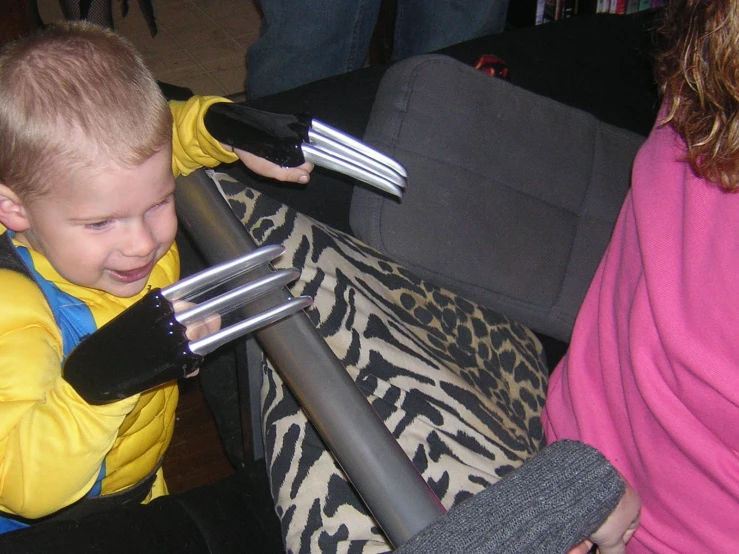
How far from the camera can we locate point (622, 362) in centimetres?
94

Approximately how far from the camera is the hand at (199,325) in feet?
1.91

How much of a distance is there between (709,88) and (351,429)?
52cm

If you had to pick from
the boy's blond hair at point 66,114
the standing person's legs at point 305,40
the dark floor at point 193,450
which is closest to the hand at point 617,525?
the boy's blond hair at point 66,114

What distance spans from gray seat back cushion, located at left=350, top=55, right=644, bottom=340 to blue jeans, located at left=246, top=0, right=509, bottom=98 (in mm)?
345

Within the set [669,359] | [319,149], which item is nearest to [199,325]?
[319,149]

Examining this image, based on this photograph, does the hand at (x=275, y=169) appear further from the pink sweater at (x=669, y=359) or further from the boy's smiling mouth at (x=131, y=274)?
the pink sweater at (x=669, y=359)

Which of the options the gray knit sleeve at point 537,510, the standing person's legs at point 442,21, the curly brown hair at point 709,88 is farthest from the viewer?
the standing person's legs at point 442,21

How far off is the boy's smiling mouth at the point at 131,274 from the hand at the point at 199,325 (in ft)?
0.67

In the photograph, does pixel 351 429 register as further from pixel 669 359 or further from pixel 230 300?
pixel 669 359

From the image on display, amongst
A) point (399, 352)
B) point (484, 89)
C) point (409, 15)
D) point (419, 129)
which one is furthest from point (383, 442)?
point (409, 15)

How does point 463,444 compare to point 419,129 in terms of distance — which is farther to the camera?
point 419,129

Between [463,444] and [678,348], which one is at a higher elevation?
[678,348]

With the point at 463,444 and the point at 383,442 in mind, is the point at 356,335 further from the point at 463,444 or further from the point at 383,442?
the point at 383,442

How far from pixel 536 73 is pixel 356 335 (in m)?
0.81
